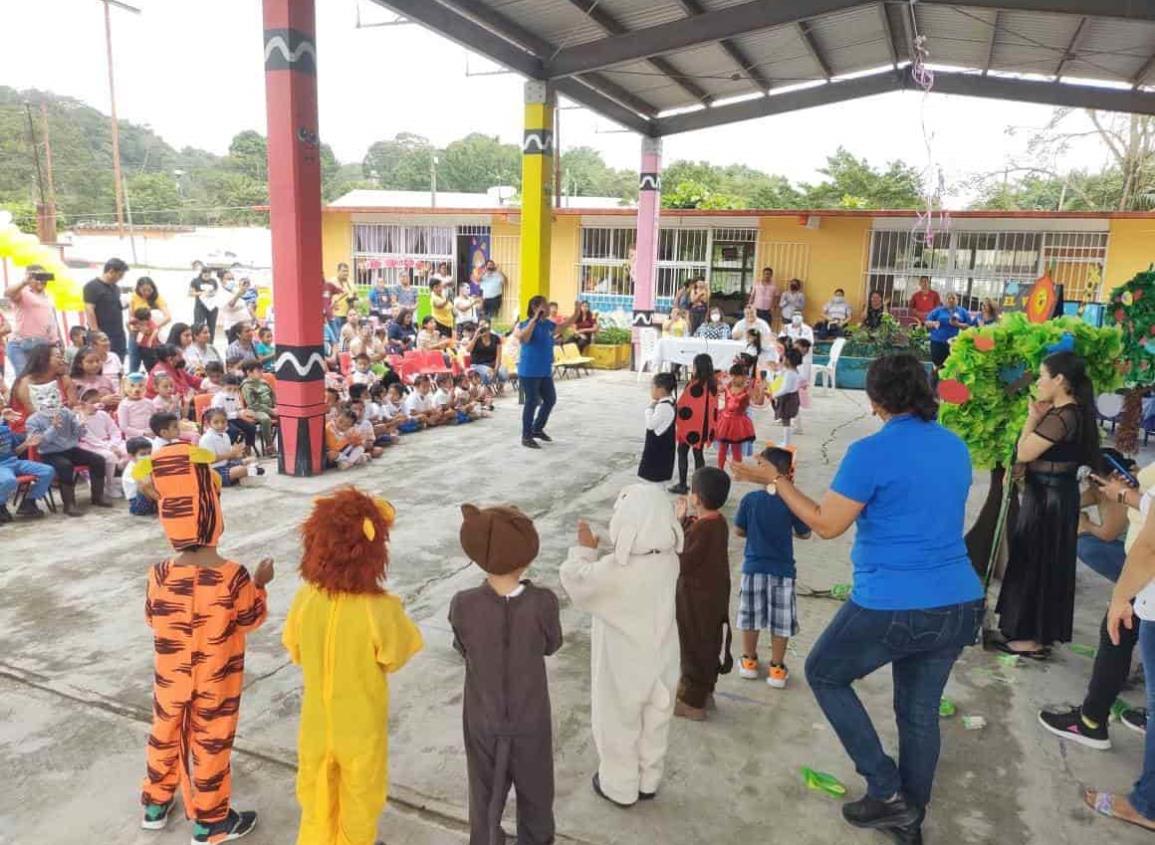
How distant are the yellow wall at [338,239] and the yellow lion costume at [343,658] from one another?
1873 centimetres

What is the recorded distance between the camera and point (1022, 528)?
3975 millimetres

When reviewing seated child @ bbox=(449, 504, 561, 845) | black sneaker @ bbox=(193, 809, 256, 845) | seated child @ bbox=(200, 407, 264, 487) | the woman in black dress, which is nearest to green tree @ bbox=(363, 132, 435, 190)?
seated child @ bbox=(200, 407, 264, 487)

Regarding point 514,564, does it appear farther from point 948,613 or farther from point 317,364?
point 317,364

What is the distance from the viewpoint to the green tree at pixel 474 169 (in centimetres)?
5528

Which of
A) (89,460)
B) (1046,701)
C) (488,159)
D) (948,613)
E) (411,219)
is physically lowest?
(1046,701)

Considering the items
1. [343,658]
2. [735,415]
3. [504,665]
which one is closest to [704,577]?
[504,665]

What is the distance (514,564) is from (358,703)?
1.93 feet

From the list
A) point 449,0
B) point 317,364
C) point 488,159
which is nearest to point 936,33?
point 449,0

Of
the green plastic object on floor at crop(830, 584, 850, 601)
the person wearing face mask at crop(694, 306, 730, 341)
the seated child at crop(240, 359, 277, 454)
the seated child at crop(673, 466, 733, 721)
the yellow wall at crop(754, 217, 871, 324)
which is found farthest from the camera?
the yellow wall at crop(754, 217, 871, 324)

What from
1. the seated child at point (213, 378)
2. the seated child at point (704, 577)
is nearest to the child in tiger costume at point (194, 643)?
the seated child at point (704, 577)

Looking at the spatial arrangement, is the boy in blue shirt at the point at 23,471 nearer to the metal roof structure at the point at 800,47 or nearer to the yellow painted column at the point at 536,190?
the metal roof structure at the point at 800,47

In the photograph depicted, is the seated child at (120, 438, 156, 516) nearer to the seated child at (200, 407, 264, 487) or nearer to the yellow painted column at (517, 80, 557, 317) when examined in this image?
the seated child at (200, 407, 264, 487)

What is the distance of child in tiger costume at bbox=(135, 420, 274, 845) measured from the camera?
250 centimetres

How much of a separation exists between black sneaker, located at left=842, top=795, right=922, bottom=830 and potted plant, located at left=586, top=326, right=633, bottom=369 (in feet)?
40.2
